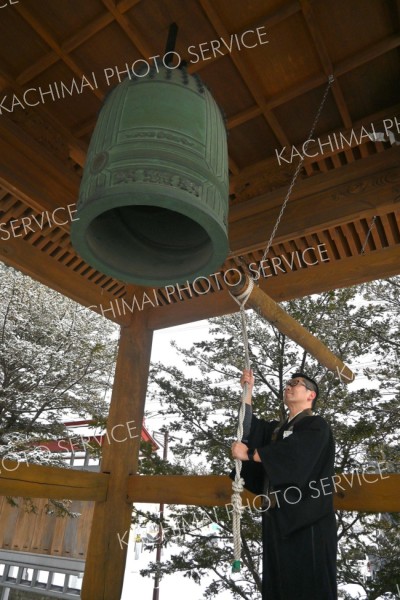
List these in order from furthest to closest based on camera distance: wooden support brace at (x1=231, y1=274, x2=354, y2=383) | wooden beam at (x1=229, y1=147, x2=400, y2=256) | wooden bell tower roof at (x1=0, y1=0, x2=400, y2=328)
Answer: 1. wooden beam at (x1=229, y1=147, x2=400, y2=256)
2. wooden bell tower roof at (x1=0, y1=0, x2=400, y2=328)
3. wooden support brace at (x1=231, y1=274, x2=354, y2=383)

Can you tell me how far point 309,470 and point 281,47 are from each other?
2.15 metres

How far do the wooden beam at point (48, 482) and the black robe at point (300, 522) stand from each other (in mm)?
1680

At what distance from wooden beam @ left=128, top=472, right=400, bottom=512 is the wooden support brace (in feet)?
2.18

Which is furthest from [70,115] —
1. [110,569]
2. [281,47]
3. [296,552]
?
[110,569]

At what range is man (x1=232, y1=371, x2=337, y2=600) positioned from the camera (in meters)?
1.93

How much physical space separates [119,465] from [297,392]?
72.8 inches

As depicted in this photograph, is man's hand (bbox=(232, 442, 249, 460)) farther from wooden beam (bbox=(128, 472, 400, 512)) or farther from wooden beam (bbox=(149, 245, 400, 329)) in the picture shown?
wooden beam (bbox=(149, 245, 400, 329))

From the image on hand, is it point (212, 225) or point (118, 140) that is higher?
point (118, 140)

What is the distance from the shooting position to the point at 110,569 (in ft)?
10.6

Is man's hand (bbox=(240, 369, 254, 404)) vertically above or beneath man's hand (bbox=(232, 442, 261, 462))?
above

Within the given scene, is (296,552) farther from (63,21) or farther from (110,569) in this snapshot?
(63,21)

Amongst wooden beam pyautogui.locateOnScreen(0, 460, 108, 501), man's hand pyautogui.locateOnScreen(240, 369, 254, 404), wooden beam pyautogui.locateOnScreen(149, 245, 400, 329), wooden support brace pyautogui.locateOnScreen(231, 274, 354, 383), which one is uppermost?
wooden beam pyautogui.locateOnScreen(149, 245, 400, 329)

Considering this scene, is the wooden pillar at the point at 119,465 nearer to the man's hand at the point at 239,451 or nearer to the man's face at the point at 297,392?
the man's face at the point at 297,392

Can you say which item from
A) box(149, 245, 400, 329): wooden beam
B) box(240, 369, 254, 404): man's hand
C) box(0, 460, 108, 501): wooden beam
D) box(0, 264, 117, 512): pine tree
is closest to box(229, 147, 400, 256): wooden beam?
box(149, 245, 400, 329): wooden beam
